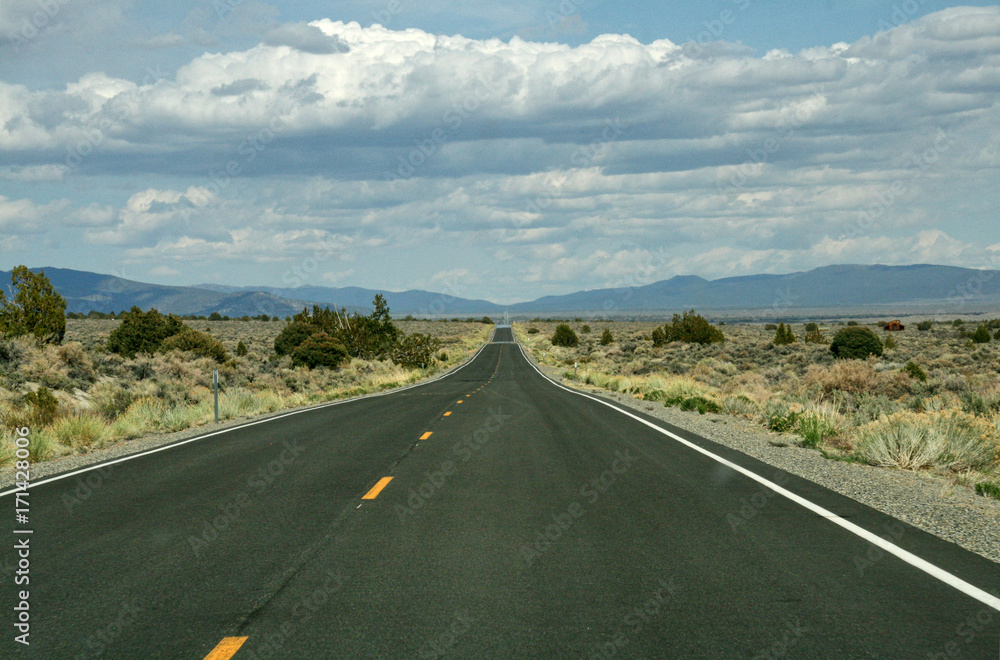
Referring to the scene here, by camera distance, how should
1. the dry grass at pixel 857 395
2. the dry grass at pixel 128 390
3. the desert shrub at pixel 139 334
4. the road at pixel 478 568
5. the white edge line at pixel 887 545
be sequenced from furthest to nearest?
the desert shrub at pixel 139 334 < the dry grass at pixel 128 390 < the dry grass at pixel 857 395 < the white edge line at pixel 887 545 < the road at pixel 478 568

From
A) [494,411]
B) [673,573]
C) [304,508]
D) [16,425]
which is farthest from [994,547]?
[16,425]

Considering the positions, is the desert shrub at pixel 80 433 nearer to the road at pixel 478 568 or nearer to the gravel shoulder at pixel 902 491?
the road at pixel 478 568

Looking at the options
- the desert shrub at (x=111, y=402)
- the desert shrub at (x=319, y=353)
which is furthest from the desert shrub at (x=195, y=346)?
the desert shrub at (x=111, y=402)

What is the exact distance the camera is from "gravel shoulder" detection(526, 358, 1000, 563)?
24.7 feet

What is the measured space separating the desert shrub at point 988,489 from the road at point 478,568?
2056mm

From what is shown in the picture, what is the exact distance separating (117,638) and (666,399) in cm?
2107

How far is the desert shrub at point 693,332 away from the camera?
6328 cm

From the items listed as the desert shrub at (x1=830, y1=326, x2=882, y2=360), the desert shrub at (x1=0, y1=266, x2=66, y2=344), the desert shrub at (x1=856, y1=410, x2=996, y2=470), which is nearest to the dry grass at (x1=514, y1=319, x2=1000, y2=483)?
the desert shrub at (x1=856, y1=410, x2=996, y2=470)

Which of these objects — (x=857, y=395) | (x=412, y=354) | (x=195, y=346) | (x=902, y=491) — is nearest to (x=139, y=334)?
(x=195, y=346)

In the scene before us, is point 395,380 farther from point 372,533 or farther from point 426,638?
point 426,638

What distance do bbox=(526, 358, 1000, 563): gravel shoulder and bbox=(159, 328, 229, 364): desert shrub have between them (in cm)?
3297

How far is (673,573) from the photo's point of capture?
6.00 meters

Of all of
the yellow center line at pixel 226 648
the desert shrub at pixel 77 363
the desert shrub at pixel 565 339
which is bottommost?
the desert shrub at pixel 565 339

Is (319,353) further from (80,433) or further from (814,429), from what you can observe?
(814,429)
